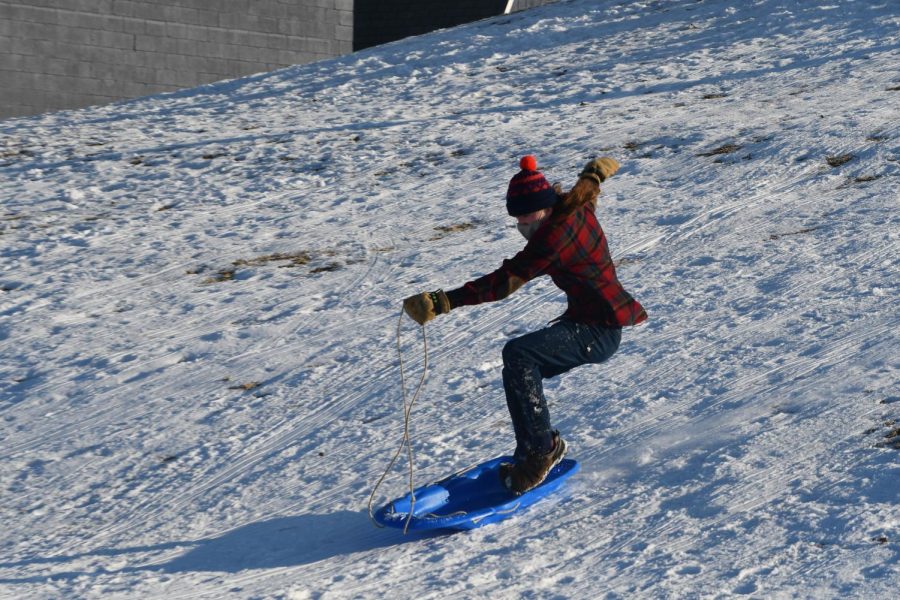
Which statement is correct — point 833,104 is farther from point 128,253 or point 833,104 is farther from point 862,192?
point 128,253

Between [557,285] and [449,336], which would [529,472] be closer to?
[557,285]

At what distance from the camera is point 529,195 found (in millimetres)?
4266

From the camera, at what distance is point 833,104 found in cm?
1068

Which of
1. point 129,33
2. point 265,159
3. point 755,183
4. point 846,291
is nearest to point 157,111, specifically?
point 129,33

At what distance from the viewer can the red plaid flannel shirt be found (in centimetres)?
414

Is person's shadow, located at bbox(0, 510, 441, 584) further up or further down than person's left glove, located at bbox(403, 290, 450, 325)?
further down

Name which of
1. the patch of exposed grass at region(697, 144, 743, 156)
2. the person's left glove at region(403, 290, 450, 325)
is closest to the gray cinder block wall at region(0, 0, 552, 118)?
the patch of exposed grass at region(697, 144, 743, 156)

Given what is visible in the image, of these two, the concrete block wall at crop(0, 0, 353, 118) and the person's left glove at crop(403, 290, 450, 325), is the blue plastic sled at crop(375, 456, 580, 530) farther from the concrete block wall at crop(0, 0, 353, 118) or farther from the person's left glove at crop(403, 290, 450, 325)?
the concrete block wall at crop(0, 0, 353, 118)

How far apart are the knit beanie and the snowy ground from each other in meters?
1.25

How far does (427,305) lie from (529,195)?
2.03 ft

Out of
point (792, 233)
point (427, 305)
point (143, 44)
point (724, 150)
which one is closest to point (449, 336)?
point (427, 305)

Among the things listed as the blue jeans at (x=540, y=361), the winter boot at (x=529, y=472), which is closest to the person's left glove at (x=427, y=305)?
the blue jeans at (x=540, y=361)

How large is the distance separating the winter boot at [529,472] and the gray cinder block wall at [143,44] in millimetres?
12219

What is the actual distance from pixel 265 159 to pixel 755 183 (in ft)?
17.0
